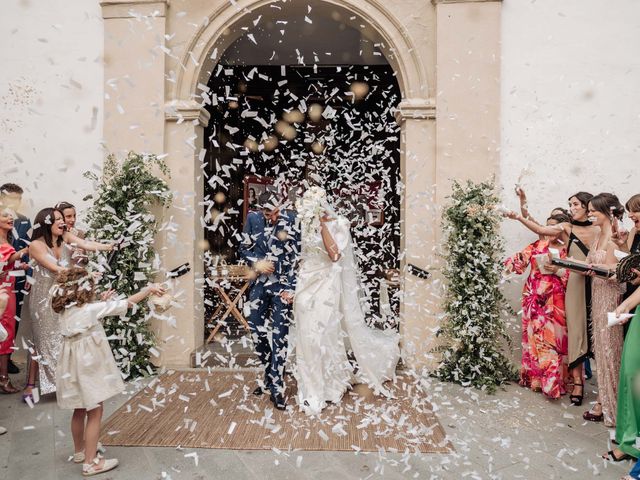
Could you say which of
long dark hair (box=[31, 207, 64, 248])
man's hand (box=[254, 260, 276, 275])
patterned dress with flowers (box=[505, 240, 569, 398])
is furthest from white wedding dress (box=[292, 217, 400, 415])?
long dark hair (box=[31, 207, 64, 248])

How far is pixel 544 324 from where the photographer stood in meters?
4.91

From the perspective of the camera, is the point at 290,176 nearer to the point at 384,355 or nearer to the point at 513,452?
the point at 384,355

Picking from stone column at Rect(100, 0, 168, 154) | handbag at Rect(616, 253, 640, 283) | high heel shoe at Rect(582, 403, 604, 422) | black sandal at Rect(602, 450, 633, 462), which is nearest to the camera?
black sandal at Rect(602, 450, 633, 462)

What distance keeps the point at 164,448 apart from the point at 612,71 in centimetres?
664

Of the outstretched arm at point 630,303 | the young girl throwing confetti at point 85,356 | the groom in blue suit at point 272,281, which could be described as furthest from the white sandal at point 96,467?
the outstretched arm at point 630,303

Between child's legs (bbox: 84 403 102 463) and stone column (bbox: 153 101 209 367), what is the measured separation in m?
2.59

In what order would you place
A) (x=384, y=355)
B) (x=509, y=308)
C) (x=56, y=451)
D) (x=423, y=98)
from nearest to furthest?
(x=56, y=451), (x=384, y=355), (x=509, y=308), (x=423, y=98)

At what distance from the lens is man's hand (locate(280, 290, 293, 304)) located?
173 inches

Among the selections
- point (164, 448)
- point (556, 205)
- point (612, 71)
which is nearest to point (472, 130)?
point (556, 205)

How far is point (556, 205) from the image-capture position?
565 centimetres

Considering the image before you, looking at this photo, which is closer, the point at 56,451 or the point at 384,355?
the point at 56,451

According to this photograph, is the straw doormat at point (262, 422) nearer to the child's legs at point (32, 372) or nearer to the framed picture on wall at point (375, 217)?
the child's legs at point (32, 372)

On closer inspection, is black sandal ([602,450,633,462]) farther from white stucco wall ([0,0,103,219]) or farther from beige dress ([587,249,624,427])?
white stucco wall ([0,0,103,219])

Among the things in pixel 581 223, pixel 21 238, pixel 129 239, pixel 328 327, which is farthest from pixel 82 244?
pixel 581 223
